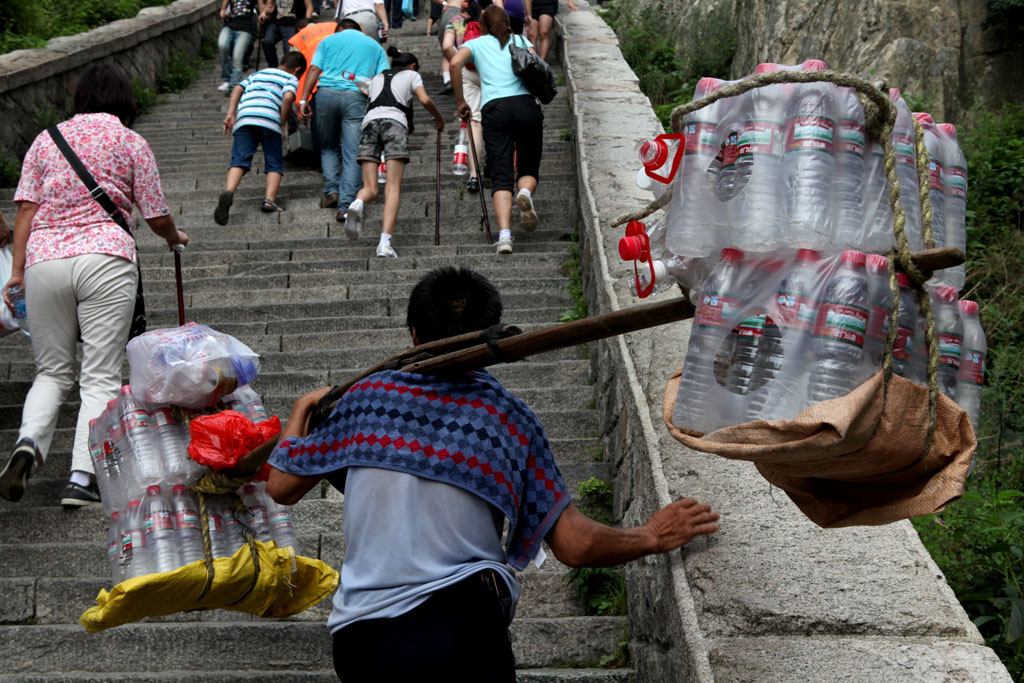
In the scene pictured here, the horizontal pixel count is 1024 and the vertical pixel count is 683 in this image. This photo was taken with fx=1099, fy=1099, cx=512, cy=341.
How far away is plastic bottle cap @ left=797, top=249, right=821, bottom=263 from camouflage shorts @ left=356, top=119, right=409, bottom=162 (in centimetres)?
644

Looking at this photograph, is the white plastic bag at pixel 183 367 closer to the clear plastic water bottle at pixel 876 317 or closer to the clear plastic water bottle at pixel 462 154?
the clear plastic water bottle at pixel 876 317

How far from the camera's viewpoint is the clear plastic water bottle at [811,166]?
84.9 inches

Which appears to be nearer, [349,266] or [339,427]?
[339,427]

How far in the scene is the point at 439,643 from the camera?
244cm

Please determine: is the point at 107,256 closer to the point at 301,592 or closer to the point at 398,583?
the point at 301,592

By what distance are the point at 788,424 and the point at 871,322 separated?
27 centimetres

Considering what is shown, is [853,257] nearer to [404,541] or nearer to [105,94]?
[404,541]

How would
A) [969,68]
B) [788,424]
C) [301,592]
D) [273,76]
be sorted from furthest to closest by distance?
[969,68]
[273,76]
[301,592]
[788,424]

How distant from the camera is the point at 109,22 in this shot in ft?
47.2

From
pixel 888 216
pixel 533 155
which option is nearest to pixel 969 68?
pixel 533 155

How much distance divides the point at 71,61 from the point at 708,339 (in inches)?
438

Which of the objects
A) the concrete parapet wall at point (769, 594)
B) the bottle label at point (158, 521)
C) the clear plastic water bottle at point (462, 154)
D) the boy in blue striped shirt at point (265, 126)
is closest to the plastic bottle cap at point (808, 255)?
the concrete parapet wall at point (769, 594)

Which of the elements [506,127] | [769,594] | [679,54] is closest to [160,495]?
[769,594]

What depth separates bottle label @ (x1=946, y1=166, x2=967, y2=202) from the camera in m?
2.40
